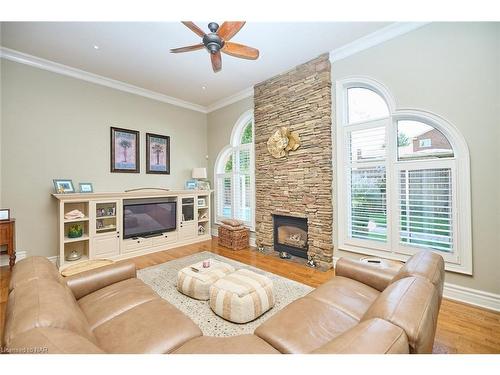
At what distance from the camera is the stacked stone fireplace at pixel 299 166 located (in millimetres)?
3362

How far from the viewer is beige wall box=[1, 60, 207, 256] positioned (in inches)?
128

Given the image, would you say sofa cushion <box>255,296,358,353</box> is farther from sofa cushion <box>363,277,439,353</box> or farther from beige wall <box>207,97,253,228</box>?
beige wall <box>207,97,253,228</box>

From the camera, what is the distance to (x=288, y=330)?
1.29 m

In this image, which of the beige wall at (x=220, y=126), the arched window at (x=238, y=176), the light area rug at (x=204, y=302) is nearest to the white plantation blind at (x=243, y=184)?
the arched window at (x=238, y=176)

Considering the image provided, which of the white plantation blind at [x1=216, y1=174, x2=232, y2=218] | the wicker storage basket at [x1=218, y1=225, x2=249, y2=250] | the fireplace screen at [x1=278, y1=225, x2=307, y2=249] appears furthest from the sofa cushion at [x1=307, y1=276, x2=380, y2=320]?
the white plantation blind at [x1=216, y1=174, x2=232, y2=218]

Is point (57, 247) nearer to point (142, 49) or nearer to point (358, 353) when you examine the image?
point (142, 49)

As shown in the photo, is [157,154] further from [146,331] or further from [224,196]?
[146,331]

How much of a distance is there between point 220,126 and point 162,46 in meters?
2.34

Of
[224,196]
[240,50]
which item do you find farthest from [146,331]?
[224,196]

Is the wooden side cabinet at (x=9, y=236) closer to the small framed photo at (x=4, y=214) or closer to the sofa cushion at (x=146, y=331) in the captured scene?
the small framed photo at (x=4, y=214)

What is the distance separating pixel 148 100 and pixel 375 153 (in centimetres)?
444

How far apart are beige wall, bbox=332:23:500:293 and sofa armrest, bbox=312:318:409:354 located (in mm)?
2393

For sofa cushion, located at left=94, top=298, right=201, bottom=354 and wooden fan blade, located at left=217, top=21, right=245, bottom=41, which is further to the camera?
wooden fan blade, located at left=217, top=21, right=245, bottom=41
